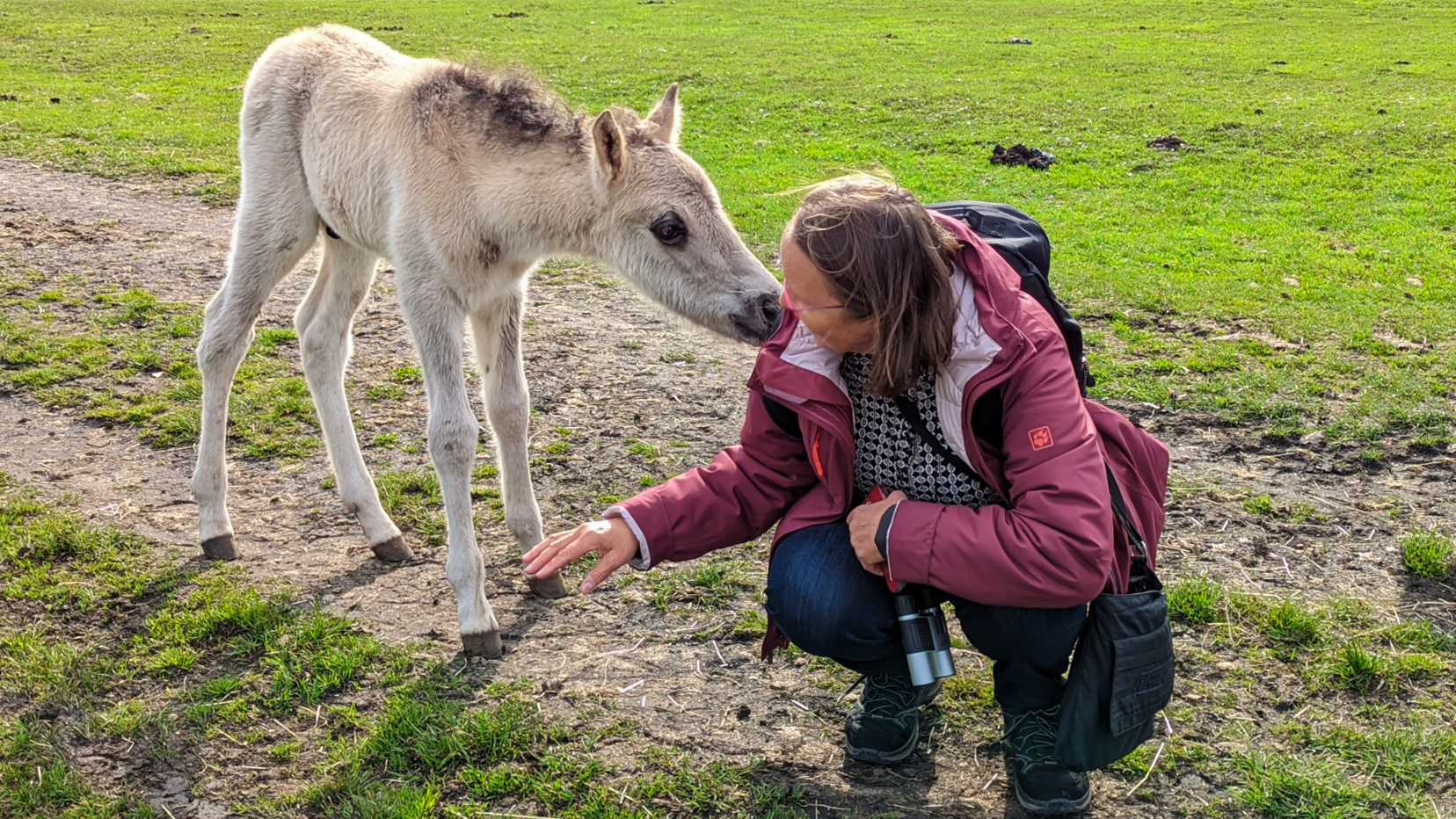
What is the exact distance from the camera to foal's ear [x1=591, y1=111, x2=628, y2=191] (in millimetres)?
3682

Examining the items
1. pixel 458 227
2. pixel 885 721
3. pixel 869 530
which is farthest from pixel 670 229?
pixel 885 721

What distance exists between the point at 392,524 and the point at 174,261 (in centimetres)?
498

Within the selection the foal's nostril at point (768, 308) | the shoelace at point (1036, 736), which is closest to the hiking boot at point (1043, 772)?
the shoelace at point (1036, 736)

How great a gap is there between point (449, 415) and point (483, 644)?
800 mm

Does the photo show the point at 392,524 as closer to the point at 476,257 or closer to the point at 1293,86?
the point at 476,257

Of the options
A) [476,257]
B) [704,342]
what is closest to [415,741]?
[476,257]

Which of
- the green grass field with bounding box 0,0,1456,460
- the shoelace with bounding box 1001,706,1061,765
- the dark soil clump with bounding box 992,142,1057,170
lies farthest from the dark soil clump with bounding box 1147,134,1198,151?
the shoelace with bounding box 1001,706,1061,765

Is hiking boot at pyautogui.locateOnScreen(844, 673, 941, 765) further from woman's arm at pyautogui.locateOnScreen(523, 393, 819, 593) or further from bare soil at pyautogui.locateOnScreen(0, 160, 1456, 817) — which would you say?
woman's arm at pyautogui.locateOnScreen(523, 393, 819, 593)

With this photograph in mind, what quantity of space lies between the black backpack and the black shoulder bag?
1.31 feet

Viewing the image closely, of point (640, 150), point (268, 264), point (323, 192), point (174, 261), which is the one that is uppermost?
point (640, 150)

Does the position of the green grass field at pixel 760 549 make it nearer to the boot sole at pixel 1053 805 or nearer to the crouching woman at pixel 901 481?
the boot sole at pixel 1053 805

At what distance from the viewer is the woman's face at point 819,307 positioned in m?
2.64

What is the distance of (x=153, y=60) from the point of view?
19.0 meters

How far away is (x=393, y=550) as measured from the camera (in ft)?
14.4
